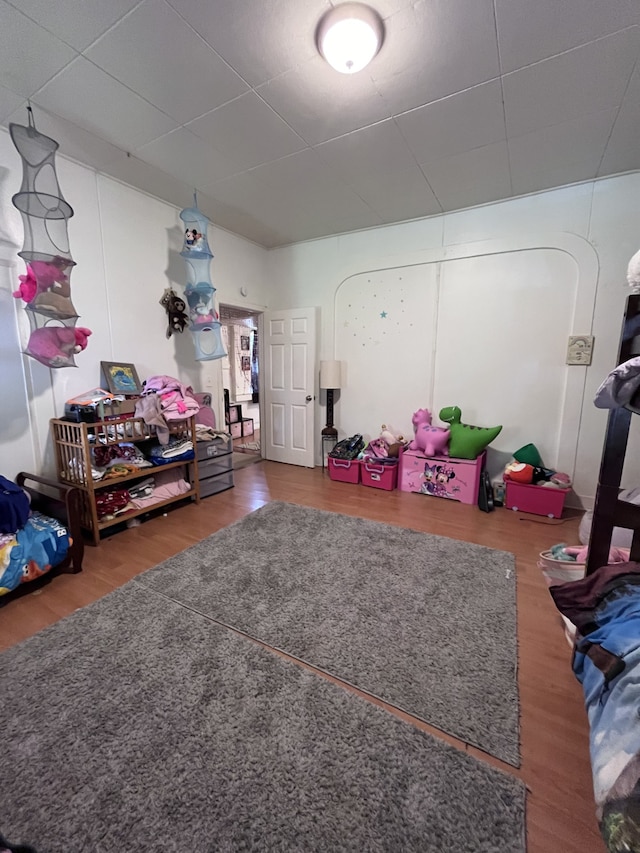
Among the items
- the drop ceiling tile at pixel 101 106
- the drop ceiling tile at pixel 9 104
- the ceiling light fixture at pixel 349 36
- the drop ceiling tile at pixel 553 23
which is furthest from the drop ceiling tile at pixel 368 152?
the drop ceiling tile at pixel 9 104

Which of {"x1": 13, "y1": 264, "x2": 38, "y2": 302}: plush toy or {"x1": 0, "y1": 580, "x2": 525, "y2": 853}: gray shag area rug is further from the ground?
{"x1": 13, "y1": 264, "x2": 38, "y2": 302}: plush toy

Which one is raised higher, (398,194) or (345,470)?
(398,194)

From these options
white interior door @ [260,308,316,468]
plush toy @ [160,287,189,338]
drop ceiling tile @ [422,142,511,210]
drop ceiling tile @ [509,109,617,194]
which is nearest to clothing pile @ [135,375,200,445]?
plush toy @ [160,287,189,338]

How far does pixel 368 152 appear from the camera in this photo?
2.45 m

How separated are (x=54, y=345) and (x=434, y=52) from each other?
2.72 m

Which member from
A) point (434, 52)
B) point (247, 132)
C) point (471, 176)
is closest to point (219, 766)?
point (434, 52)

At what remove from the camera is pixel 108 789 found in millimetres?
1041

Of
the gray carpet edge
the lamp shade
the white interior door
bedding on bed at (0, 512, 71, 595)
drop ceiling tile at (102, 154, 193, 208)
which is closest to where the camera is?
the gray carpet edge

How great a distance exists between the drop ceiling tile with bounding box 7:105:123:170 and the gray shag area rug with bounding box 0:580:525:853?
9.83ft

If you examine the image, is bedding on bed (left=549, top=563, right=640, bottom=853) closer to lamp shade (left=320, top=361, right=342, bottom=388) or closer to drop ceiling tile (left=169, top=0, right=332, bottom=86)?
drop ceiling tile (left=169, top=0, right=332, bottom=86)

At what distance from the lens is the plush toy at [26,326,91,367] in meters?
2.20

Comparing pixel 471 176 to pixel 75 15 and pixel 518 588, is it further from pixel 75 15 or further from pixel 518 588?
pixel 518 588

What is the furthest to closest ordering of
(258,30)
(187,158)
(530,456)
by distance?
(530,456) < (187,158) < (258,30)

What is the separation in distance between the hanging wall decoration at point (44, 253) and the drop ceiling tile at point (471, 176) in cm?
256
